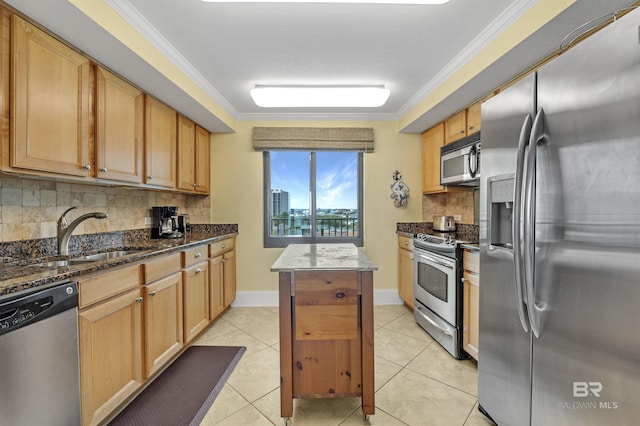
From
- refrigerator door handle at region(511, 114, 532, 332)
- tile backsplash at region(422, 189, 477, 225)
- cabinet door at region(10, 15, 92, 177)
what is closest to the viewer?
refrigerator door handle at region(511, 114, 532, 332)

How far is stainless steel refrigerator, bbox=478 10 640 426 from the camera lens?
0.81 meters

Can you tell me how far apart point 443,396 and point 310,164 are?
2.72 metres

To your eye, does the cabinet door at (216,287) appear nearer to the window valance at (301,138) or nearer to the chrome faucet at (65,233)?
the chrome faucet at (65,233)

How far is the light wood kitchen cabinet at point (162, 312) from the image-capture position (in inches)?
69.6

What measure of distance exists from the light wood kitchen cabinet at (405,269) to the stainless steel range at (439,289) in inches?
7.2

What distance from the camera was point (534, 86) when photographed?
1.14m

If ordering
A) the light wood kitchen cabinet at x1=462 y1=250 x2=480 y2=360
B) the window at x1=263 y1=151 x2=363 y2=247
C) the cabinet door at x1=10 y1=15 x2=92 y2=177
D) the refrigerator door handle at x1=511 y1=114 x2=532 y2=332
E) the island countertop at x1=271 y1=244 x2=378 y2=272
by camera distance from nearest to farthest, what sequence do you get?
1. the refrigerator door handle at x1=511 y1=114 x2=532 y2=332
2. the cabinet door at x1=10 y1=15 x2=92 y2=177
3. the island countertop at x1=271 y1=244 x2=378 y2=272
4. the light wood kitchen cabinet at x1=462 y1=250 x2=480 y2=360
5. the window at x1=263 y1=151 x2=363 y2=247

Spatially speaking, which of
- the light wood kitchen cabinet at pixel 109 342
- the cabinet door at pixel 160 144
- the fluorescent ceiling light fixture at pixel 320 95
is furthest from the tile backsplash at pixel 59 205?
the fluorescent ceiling light fixture at pixel 320 95

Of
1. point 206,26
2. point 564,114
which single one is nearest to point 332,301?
point 564,114

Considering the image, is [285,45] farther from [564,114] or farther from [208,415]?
[208,415]

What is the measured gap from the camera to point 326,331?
4.83 ft

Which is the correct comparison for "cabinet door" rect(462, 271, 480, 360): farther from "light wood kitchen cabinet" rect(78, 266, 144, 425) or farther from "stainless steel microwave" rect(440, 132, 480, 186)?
"light wood kitchen cabinet" rect(78, 266, 144, 425)

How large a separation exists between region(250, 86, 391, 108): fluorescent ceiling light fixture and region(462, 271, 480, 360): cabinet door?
180cm

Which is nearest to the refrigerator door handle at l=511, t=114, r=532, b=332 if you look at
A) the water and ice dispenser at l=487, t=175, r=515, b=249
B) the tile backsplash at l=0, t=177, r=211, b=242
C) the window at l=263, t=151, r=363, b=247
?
the water and ice dispenser at l=487, t=175, r=515, b=249
